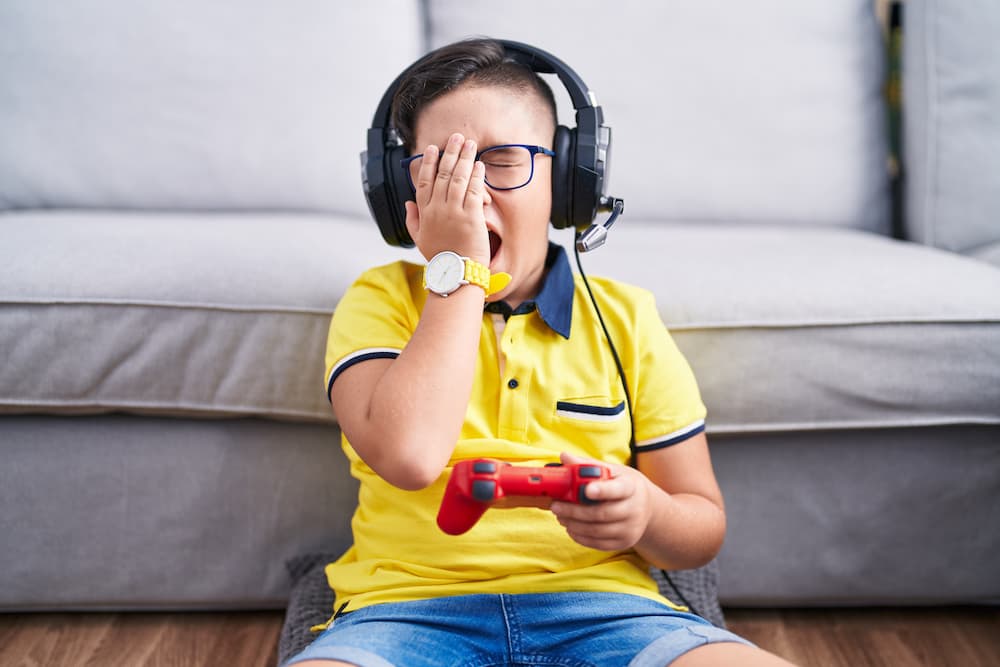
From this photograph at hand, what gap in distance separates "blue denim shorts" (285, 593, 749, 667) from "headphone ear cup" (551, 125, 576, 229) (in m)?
0.39

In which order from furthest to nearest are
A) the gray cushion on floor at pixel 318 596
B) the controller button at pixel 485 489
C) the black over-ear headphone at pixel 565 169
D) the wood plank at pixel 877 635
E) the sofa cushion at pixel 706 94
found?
the sofa cushion at pixel 706 94 → the wood plank at pixel 877 635 → the gray cushion on floor at pixel 318 596 → the black over-ear headphone at pixel 565 169 → the controller button at pixel 485 489

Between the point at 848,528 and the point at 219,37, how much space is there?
128cm

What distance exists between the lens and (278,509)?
105cm

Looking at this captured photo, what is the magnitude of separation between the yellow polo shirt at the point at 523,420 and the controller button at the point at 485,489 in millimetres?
186

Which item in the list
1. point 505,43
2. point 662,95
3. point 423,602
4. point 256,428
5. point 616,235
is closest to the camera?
point 423,602

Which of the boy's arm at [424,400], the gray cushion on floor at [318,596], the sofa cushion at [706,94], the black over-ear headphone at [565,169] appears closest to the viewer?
the boy's arm at [424,400]

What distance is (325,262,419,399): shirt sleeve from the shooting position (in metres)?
0.79

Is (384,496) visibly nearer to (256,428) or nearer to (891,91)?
(256,428)

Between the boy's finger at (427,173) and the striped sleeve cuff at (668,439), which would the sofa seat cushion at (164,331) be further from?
the striped sleeve cuff at (668,439)

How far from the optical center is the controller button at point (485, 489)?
1.95ft

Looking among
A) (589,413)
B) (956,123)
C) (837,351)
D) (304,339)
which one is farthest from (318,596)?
(956,123)

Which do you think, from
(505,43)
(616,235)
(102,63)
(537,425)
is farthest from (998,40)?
(102,63)

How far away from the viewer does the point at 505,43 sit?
853 mm

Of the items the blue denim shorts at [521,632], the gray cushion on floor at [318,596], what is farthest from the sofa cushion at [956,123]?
the blue denim shorts at [521,632]
